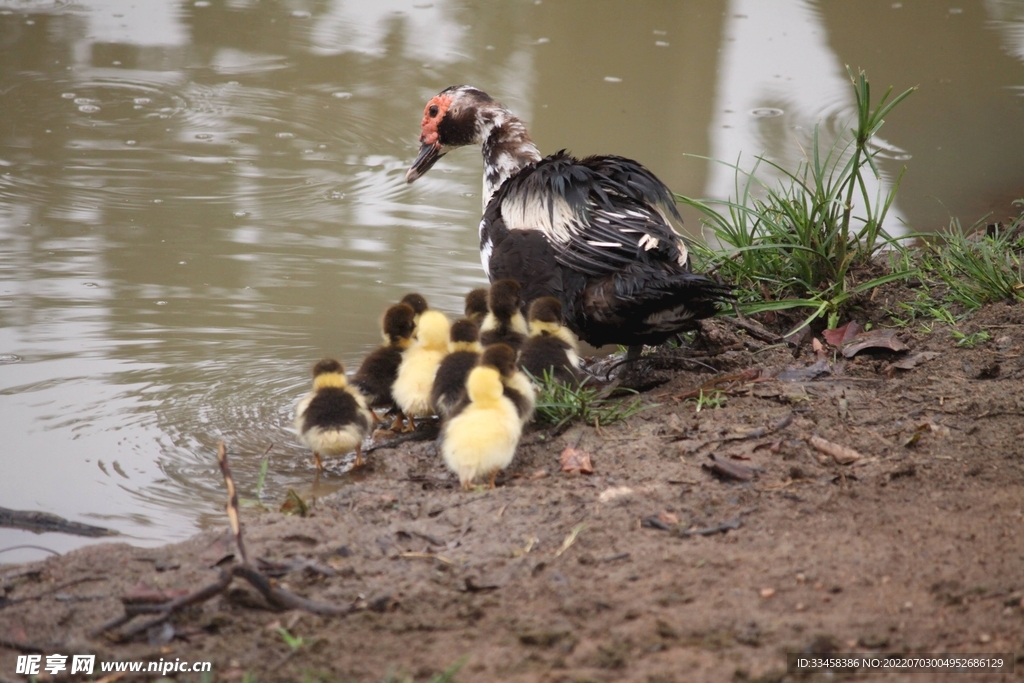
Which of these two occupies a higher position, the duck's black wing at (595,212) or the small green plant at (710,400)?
the duck's black wing at (595,212)

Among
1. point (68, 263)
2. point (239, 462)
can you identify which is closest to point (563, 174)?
point (239, 462)

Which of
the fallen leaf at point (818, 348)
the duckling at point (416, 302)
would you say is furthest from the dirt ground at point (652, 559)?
the duckling at point (416, 302)

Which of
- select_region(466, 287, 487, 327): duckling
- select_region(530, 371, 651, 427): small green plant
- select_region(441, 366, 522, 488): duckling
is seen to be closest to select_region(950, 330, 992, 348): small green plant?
select_region(530, 371, 651, 427): small green plant

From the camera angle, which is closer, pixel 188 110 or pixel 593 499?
pixel 593 499

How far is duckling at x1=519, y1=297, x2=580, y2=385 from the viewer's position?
14.5 feet

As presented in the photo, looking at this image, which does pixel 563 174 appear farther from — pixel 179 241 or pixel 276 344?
pixel 179 241

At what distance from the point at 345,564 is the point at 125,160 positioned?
523 centimetres

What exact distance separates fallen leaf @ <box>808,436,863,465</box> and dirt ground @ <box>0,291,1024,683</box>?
1.0 inches

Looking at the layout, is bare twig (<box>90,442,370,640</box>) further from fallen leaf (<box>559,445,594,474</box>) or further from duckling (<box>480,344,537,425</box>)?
duckling (<box>480,344,537,425</box>)

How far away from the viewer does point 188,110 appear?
822 centimetres

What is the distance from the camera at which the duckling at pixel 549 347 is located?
4.43 metres

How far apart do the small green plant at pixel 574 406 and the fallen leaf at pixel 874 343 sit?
0.99 meters

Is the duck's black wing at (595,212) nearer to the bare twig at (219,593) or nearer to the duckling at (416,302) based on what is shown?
the duckling at (416,302)

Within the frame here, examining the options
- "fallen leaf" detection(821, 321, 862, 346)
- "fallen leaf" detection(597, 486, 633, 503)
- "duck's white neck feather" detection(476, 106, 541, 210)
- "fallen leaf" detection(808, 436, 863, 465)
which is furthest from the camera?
"duck's white neck feather" detection(476, 106, 541, 210)
